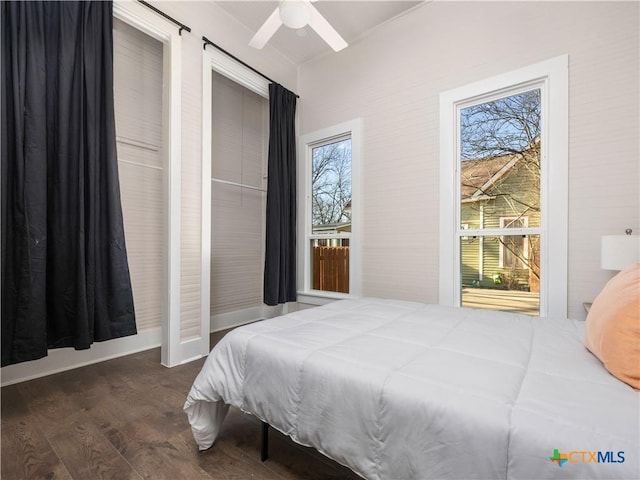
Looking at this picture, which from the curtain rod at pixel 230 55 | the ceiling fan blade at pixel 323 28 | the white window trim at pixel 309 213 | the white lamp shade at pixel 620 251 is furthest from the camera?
the white window trim at pixel 309 213

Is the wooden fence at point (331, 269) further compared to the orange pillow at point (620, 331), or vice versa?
the wooden fence at point (331, 269)

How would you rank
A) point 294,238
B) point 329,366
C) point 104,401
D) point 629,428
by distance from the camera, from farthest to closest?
1. point 294,238
2. point 104,401
3. point 329,366
4. point 629,428

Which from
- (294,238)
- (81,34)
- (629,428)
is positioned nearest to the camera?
(629,428)

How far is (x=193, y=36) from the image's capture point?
2.71 metres

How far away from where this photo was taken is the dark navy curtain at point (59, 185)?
1756mm

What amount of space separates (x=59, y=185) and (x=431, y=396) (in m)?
2.42

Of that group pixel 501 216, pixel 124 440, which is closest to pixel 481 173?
pixel 501 216

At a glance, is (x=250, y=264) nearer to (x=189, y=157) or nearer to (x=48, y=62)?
(x=189, y=157)

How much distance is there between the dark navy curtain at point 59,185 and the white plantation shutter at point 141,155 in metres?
0.66

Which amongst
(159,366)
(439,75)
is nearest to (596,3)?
(439,75)

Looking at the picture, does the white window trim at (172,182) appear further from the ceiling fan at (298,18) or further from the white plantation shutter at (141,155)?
the ceiling fan at (298,18)

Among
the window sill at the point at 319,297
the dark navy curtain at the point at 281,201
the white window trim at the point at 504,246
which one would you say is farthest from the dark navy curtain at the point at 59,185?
the white window trim at the point at 504,246

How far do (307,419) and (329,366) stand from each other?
0.23 m

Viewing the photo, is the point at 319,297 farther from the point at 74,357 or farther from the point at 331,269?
the point at 74,357
